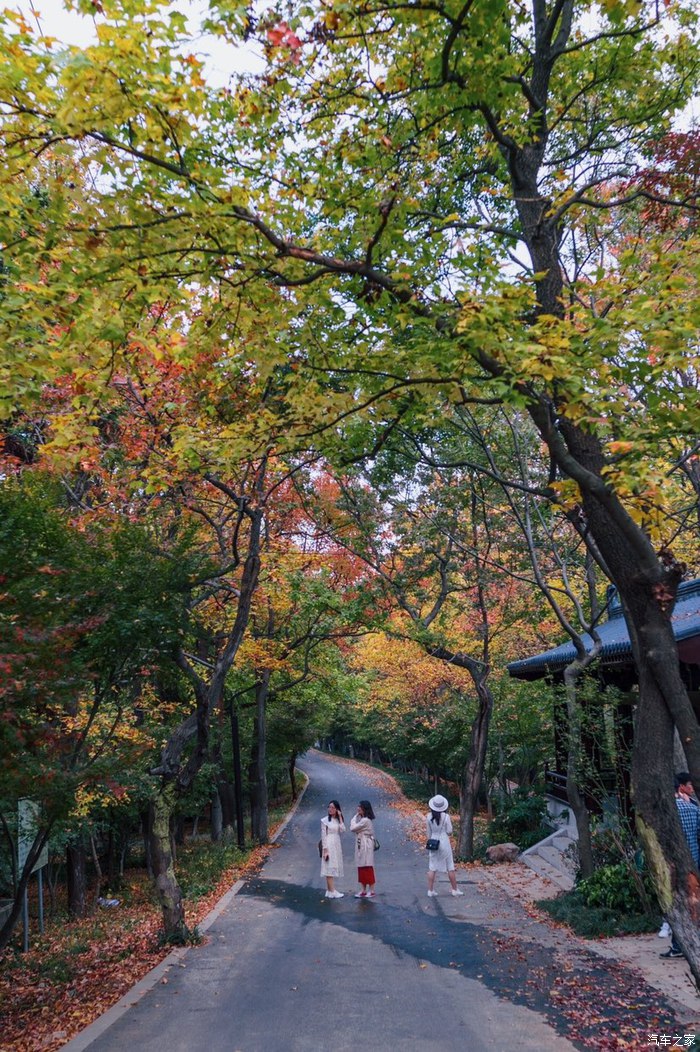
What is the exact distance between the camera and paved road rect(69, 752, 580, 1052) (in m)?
6.37

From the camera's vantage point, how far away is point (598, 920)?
9.77 m

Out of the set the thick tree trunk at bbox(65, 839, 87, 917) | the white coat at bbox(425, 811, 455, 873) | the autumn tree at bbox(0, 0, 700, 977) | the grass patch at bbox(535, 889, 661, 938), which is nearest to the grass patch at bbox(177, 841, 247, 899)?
the thick tree trunk at bbox(65, 839, 87, 917)

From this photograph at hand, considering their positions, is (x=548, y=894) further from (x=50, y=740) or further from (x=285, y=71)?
(x=285, y=71)

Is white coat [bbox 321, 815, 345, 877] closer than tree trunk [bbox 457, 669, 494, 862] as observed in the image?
Yes

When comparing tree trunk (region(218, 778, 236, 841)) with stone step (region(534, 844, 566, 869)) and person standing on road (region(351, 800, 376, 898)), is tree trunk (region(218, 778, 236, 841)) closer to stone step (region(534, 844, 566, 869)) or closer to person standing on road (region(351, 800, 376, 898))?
stone step (region(534, 844, 566, 869))

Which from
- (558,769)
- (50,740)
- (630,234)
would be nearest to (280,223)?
(50,740)

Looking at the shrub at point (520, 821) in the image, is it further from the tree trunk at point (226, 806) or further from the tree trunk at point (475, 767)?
the tree trunk at point (226, 806)

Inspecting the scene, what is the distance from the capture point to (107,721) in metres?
14.1

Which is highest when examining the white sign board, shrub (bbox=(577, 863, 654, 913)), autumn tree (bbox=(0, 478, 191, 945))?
autumn tree (bbox=(0, 478, 191, 945))

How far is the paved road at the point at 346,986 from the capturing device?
6.37 metres

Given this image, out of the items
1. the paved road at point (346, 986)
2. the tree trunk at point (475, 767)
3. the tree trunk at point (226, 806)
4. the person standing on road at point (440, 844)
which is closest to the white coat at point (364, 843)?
the paved road at point (346, 986)

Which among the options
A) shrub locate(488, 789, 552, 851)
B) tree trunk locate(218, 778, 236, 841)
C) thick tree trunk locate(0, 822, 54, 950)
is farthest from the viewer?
tree trunk locate(218, 778, 236, 841)

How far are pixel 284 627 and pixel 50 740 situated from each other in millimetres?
14922

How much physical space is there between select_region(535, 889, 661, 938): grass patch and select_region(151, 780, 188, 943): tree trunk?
4809 mm
